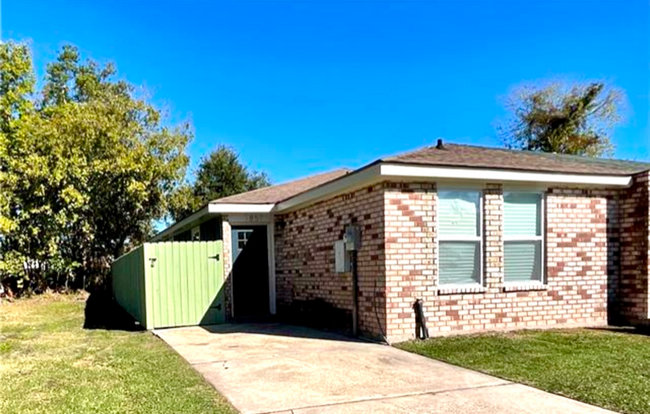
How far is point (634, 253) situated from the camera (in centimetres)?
850

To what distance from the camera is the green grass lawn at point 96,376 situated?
449 cm

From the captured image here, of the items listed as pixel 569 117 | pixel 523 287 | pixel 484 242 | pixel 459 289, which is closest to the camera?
pixel 459 289

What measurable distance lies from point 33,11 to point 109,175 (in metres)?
6.86

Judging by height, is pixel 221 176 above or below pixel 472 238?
above

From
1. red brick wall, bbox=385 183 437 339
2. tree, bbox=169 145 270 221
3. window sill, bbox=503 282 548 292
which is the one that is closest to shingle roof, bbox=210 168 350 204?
red brick wall, bbox=385 183 437 339

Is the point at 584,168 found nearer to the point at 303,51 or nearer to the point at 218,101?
the point at 303,51

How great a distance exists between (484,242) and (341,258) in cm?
238

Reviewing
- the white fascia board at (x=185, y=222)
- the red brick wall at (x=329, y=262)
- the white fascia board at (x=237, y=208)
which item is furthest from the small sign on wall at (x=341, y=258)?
the white fascia board at (x=185, y=222)

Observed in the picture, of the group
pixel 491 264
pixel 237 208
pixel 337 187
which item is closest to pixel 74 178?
pixel 237 208

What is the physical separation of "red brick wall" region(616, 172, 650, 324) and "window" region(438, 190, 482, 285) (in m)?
2.85

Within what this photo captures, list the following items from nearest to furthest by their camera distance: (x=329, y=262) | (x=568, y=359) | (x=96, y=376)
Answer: (x=96, y=376) → (x=568, y=359) → (x=329, y=262)

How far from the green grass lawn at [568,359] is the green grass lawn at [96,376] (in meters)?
3.04

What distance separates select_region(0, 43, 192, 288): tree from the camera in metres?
17.6

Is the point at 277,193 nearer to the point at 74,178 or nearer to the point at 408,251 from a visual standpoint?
the point at 408,251
